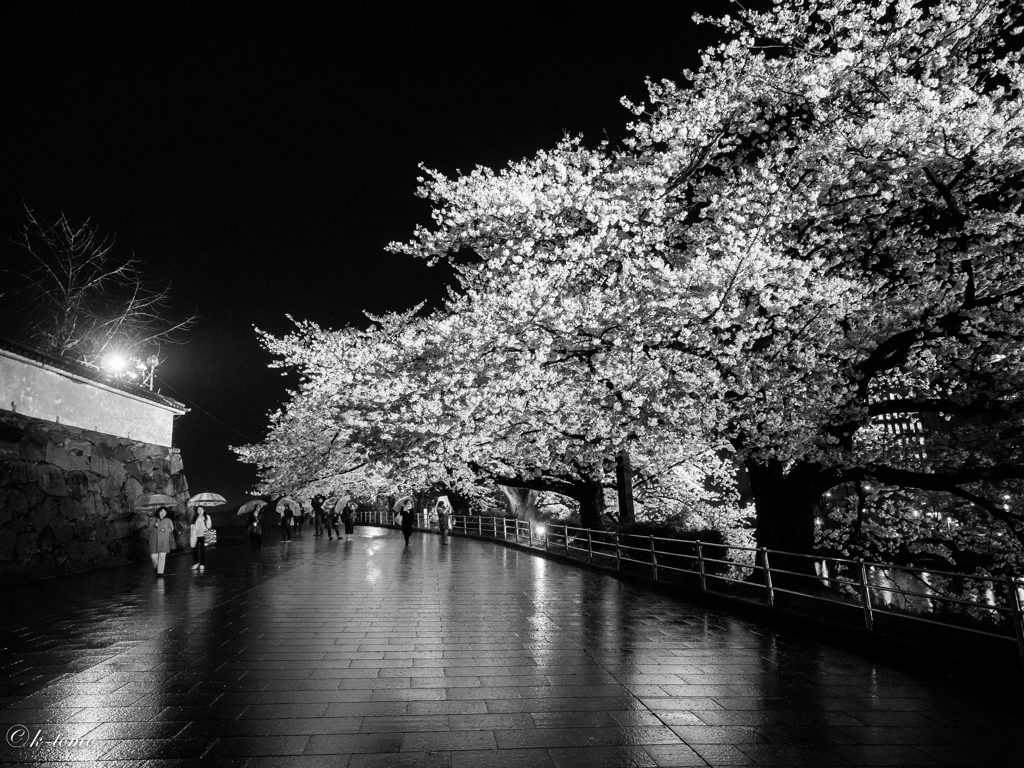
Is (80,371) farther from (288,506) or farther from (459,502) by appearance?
(459,502)

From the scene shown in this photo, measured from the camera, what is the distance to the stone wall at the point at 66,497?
13555 millimetres

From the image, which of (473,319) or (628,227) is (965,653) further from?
(473,319)

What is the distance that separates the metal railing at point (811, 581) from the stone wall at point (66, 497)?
12.8 meters

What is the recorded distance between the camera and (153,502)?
704 inches

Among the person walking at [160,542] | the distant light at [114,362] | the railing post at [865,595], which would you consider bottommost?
the railing post at [865,595]

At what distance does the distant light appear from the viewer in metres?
21.9

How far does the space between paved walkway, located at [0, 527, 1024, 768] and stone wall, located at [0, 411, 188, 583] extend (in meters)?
4.09

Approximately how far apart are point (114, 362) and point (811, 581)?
22.1 metres

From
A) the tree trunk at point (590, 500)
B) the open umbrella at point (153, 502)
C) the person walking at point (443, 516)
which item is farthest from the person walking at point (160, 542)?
the person walking at point (443, 516)

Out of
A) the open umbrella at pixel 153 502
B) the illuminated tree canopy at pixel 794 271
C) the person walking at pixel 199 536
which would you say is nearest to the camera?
the illuminated tree canopy at pixel 794 271

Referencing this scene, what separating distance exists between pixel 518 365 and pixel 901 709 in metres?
10.9

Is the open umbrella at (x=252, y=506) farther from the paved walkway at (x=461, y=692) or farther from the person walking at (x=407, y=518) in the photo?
the paved walkway at (x=461, y=692)

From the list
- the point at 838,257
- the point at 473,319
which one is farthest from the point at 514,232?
the point at 838,257

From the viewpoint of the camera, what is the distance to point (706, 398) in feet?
42.8
